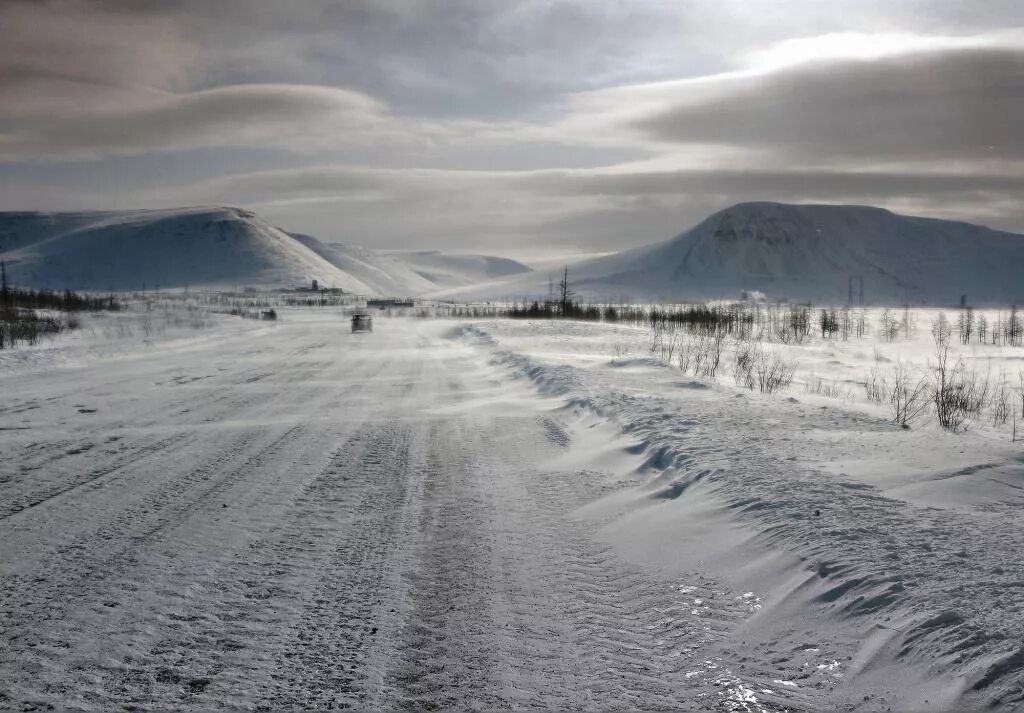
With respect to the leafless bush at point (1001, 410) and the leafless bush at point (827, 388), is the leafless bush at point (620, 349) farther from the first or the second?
the leafless bush at point (1001, 410)

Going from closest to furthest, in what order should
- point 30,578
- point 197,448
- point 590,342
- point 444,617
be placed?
point 444,617
point 30,578
point 197,448
point 590,342

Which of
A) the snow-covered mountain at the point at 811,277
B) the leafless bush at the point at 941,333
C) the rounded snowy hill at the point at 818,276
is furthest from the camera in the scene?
the rounded snowy hill at the point at 818,276

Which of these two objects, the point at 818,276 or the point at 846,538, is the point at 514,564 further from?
the point at 818,276

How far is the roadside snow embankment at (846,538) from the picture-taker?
3035 millimetres

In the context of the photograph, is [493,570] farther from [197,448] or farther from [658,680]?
[197,448]

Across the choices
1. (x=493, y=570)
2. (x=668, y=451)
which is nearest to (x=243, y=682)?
(x=493, y=570)

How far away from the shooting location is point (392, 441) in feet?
25.7

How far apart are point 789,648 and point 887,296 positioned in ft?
639

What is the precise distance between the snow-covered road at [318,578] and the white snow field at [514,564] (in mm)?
19

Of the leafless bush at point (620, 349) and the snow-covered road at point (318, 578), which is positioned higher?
the leafless bush at point (620, 349)

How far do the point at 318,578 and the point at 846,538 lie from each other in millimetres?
3227

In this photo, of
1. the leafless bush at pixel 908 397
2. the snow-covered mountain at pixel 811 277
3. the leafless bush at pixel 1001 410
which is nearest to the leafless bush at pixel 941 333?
the leafless bush at pixel 908 397

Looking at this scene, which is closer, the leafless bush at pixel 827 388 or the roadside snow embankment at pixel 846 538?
the roadside snow embankment at pixel 846 538

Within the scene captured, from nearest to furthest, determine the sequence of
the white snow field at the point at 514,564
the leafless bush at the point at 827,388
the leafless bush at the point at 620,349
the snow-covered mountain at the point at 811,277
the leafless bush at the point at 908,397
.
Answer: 1. the white snow field at the point at 514,564
2. the leafless bush at the point at 908,397
3. the leafless bush at the point at 827,388
4. the leafless bush at the point at 620,349
5. the snow-covered mountain at the point at 811,277
